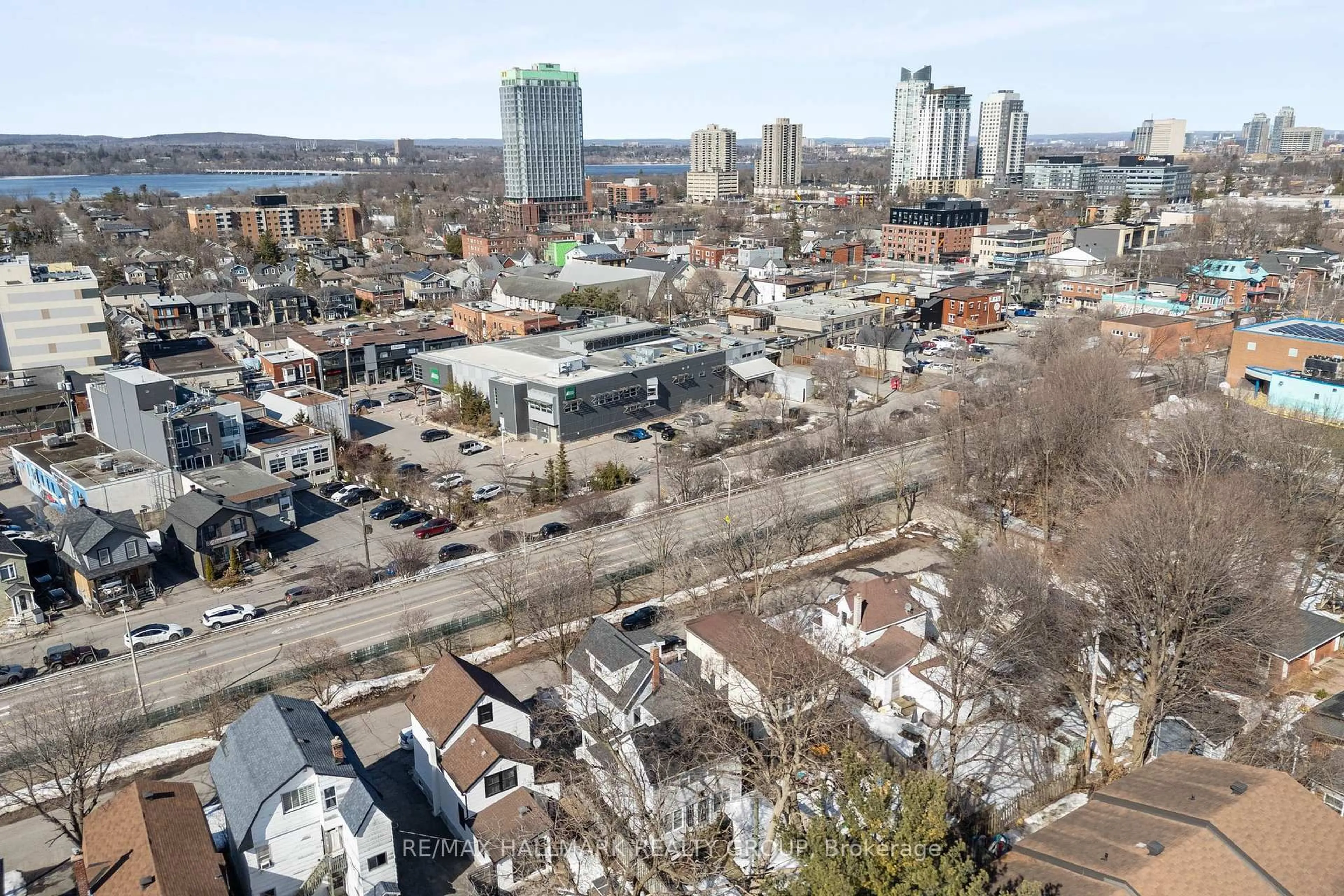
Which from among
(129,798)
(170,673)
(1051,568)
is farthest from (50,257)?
(1051,568)

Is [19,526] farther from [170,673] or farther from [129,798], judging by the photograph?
[129,798]

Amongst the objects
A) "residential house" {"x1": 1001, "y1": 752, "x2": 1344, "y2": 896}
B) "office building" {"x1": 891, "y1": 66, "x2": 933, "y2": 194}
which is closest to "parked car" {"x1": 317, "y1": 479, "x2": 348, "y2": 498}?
"residential house" {"x1": 1001, "y1": 752, "x2": 1344, "y2": 896}

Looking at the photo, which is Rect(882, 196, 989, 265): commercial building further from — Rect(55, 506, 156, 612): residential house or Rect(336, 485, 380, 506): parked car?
Rect(55, 506, 156, 612): residential house

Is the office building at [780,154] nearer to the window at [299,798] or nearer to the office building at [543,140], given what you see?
the office building at [543,140]

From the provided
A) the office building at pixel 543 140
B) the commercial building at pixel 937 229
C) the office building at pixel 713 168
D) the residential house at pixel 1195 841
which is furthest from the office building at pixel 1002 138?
the residential house at pixel 1195 841

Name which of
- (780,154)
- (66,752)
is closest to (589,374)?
(66,752)

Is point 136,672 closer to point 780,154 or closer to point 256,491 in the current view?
point 256,491
